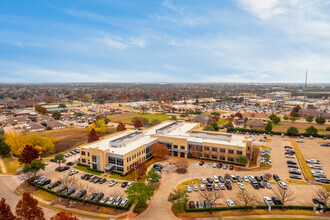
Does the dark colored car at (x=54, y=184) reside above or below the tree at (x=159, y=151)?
below

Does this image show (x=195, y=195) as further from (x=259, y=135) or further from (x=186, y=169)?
(x=259, y=135)

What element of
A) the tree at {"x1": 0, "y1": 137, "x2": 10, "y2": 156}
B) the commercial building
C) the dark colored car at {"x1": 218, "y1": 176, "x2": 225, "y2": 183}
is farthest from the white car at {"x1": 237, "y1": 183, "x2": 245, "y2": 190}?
the tree at {"x1": 0, "y1": 137, "x2": 10, "y2": 156}

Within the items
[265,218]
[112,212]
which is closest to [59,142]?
[112,212]

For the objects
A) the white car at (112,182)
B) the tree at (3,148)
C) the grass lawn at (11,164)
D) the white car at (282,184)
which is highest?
the tree at (3,148)

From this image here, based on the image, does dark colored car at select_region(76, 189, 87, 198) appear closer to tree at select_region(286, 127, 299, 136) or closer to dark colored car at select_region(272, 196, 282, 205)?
dark colored car at select_region(272, 196, 282, 205)

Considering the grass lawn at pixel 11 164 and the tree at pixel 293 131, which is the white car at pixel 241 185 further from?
the grass lawn at pixel 11 164

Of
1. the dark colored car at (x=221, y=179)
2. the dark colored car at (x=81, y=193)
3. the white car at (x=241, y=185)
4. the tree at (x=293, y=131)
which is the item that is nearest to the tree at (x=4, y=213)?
the dark colored car at (x=81, y=193)

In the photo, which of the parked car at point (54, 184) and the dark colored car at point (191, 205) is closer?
the dark colored car at point (191, 205)
